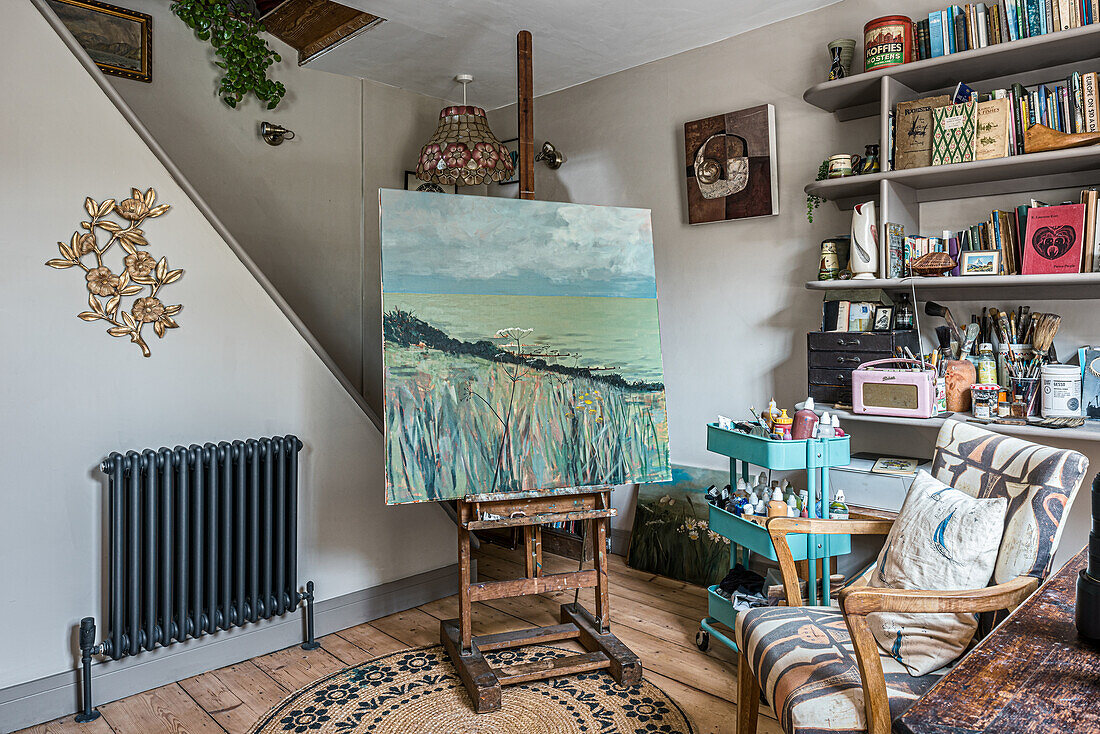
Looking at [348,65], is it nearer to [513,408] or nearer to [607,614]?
[513,408]

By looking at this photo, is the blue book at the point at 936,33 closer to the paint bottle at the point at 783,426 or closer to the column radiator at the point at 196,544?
the paint bottle at the point at 783,426

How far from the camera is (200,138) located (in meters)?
3.46

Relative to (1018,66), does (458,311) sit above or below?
below

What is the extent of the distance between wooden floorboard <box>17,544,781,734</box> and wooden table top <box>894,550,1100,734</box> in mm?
1287

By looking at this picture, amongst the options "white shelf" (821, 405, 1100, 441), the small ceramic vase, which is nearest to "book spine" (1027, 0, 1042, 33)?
the small ceramic vase

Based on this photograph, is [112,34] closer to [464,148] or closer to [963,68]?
[464,148]

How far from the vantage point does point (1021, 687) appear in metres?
0.95

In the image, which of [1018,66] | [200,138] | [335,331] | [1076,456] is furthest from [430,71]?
[1076,456]

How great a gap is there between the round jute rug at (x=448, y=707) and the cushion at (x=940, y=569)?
0.85 m

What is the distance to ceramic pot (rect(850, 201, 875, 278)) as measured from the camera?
2.70 metres

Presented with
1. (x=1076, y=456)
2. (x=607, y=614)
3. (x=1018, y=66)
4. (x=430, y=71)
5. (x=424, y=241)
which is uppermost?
(x=430, y=71)

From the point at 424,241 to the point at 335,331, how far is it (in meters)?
1.79

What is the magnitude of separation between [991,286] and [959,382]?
0.37m

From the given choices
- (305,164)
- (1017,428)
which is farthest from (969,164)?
(305,164)
